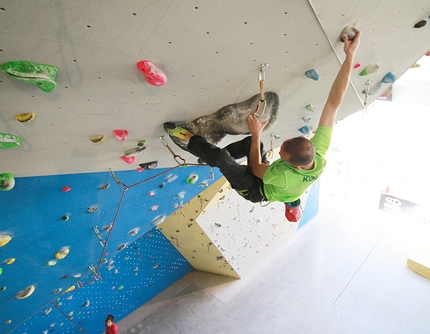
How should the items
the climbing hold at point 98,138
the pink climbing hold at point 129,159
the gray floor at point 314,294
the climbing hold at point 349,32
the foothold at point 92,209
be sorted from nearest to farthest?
the climbing hold at point 349,32 → the climbing hold at point 98,138 → the pink climbing hold at point 129,159 → the foothold at point 92,209 → the gray floor at point 314,294

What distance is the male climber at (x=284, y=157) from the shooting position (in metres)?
1.02

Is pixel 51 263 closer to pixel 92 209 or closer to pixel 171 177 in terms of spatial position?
pixel 92 209

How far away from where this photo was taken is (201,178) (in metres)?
2.30

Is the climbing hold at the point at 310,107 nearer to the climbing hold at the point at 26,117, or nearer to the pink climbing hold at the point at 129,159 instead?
the pink climbing hold at the point at 129,159

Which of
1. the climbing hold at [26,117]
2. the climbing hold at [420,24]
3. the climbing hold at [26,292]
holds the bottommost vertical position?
the climbing hold at [26,292]

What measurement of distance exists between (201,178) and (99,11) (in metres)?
1.79

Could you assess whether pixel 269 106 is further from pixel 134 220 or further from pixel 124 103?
pixel 134 220

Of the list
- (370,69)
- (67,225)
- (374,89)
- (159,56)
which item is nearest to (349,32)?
(370,69)

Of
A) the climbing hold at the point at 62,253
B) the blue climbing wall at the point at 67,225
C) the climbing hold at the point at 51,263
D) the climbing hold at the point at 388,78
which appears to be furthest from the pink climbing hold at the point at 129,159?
the climbing hold at the point at 388,78

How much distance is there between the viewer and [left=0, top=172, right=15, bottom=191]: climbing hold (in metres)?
1.17

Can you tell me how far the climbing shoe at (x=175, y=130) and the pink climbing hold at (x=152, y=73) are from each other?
43cm

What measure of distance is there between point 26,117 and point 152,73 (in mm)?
418

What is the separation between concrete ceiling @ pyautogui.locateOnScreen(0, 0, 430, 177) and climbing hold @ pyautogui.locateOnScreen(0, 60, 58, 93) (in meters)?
0.02

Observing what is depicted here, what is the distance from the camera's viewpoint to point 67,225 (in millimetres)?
1639
